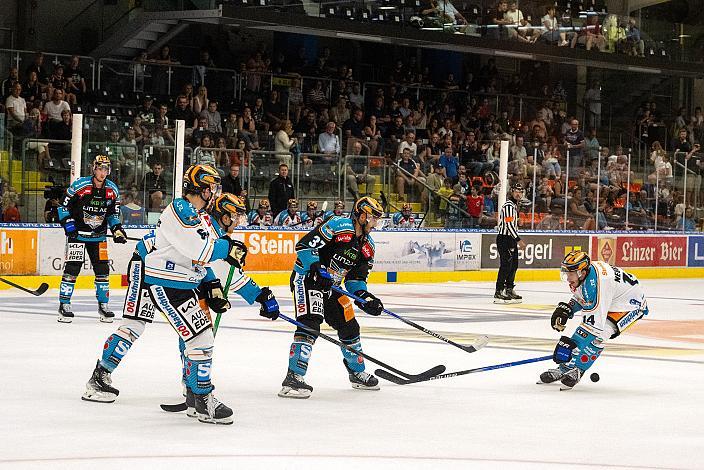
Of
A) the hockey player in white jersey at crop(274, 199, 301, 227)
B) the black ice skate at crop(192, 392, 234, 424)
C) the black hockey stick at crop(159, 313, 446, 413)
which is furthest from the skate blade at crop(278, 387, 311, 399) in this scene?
the hockey player in white jersey at crop(274, 199, 301, 227)

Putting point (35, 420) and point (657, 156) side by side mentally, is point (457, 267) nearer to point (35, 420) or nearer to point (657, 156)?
point (657, 156)

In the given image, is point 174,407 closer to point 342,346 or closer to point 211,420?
point 211,420

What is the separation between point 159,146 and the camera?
17.2 meters

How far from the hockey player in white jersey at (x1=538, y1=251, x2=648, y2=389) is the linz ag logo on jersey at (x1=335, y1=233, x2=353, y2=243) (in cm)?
157

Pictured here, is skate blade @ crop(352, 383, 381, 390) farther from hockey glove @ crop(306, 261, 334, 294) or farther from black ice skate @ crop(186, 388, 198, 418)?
black ice skate @ crop(186, 388, 198, 418)

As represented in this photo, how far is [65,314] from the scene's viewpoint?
41.8 ft

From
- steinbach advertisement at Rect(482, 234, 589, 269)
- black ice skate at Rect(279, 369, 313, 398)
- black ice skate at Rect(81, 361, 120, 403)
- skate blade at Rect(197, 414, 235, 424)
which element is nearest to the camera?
skate blade at Rect(197, 414, 235, 424)

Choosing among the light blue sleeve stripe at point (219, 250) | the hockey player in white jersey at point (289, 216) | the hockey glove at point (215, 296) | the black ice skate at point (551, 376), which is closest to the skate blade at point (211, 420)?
the hockey glove at point (215, 296)

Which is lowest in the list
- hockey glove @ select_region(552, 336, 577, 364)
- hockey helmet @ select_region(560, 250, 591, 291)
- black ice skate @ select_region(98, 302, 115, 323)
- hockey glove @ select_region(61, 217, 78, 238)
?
black ice skate @ select_region(98, 302, 115, 323)

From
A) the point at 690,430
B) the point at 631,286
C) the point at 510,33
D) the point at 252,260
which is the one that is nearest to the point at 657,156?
the point at 510,33

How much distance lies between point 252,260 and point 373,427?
11.4 m

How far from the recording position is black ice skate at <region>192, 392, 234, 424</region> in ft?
22.9

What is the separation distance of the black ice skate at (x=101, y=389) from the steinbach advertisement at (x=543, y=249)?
1388 centimetres

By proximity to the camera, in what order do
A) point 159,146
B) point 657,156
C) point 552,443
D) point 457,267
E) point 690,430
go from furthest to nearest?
point 657,156
point 457,267
point 159,146
point 690,430
point 552,443
